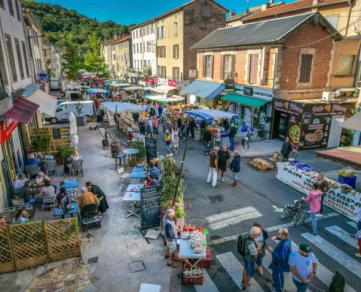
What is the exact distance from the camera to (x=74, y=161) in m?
12.1

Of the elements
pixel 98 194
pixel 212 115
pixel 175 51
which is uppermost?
pixel 175 51

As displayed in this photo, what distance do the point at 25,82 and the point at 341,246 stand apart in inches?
656

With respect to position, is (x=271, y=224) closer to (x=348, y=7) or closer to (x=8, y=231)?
(x=8, y=231)

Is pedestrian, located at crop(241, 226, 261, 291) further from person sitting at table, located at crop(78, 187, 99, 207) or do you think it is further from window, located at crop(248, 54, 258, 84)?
window, located at crop(248, 54, 258, 84)

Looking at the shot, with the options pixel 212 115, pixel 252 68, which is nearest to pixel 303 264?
pixel 212 115

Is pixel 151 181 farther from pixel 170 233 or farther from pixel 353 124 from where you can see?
pixel 353 124

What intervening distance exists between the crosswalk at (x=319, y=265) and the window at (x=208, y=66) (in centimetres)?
1999

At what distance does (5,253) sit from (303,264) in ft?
22.8

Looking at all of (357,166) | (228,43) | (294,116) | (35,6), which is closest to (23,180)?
(357,166)

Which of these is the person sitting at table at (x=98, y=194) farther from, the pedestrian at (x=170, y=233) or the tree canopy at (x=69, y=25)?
the tree canopy at (x=69, y=25)

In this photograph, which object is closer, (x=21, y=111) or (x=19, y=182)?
(x=21, y=111)

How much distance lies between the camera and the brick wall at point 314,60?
56.2ft

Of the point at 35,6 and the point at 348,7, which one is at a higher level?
the point at 35,6

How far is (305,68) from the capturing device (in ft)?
59.0
